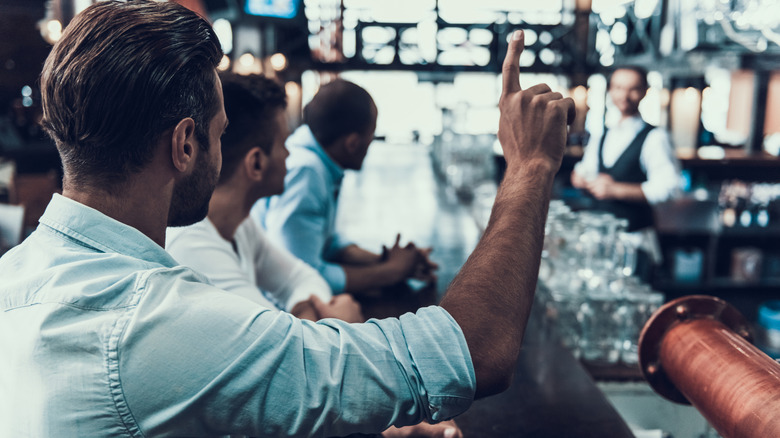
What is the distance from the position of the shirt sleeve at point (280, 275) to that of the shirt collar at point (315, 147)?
1.61 feet

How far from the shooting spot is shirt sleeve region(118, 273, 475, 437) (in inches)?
23.5

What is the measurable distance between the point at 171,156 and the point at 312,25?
50.3 ft

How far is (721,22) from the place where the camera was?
478cm

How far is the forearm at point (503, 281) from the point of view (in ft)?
2.18

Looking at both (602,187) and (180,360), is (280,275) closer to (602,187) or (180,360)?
(180,360)

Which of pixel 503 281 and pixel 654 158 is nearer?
pixel 503 281

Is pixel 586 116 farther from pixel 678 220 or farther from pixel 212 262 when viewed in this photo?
pixel 212 262

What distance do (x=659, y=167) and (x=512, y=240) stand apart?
329cm

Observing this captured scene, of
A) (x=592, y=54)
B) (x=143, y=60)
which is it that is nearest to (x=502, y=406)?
(x=143, y=60)

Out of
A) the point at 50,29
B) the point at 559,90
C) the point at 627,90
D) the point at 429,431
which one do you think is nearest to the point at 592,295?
the point at 429,431

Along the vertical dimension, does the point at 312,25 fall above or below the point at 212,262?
above

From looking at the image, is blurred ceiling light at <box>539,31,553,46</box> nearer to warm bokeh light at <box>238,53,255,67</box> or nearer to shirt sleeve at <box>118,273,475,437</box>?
warm bokeh light at <box>238,53,255,67</box>

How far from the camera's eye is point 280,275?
1769 millimetres

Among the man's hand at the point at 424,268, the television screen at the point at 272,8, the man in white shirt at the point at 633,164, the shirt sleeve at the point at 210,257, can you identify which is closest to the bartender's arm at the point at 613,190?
the man in white shirt at the point at 633,164
